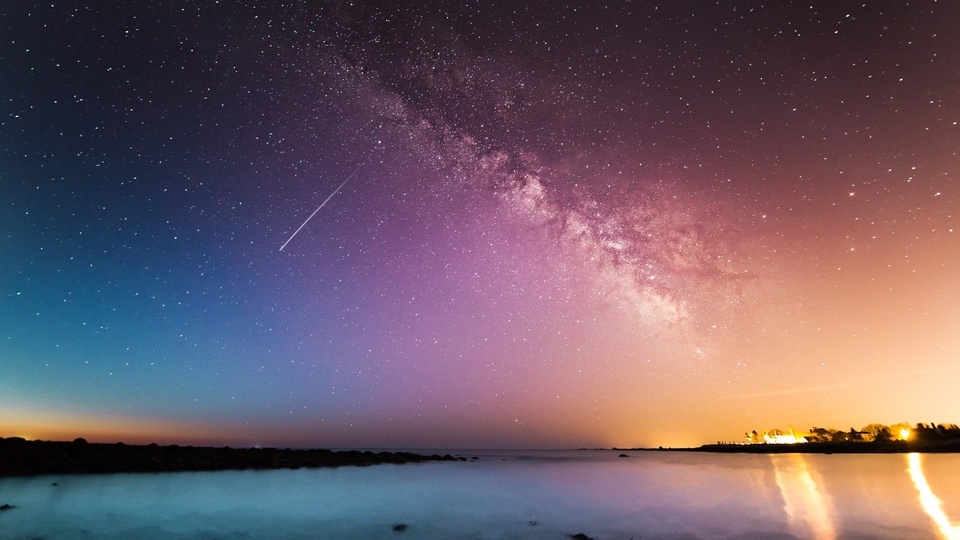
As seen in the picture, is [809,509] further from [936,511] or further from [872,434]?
[872,434]

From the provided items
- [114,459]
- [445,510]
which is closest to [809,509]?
[445,510]

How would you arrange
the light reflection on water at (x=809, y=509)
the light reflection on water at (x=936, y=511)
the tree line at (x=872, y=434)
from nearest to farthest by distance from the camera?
the light reflection on water at (x=936, y=511)
the light reflection on water at (x=809, y=509)
the tree line at (x=872, y=434)

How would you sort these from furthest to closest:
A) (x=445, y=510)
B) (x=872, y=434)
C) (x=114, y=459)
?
(x=872, y=434), (x=114, y=459), (x=445, y=510)

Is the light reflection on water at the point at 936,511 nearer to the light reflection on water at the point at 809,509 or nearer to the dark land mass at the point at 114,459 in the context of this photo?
the light reflection on water at the point at 809,509

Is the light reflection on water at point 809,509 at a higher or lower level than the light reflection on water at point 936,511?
lower

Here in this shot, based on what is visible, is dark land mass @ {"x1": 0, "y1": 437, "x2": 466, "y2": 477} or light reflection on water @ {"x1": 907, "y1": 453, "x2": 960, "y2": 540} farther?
dark land mass @ {"x1": 0, "y1": 437, "x2": 466, "y2": 477}

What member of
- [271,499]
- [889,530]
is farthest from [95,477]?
[889,530]

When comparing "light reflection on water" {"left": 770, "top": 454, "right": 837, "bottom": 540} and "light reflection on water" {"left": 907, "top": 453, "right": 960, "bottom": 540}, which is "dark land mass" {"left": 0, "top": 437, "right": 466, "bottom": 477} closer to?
"light reflection on water" {"left": 770, "top": 454, "right": 837, "bottom": 540}

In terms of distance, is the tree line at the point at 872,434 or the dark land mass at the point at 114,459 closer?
the dark land mass at the point at 114,459

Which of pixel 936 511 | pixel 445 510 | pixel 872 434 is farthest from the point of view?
pixel 872 434

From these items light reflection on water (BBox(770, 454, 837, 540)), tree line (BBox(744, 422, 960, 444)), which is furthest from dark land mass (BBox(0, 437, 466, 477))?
tree line (BBox(744, 422, 960, 444))

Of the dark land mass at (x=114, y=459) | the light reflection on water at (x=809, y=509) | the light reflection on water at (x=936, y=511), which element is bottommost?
the light reflection on water at (x=809, y=509)

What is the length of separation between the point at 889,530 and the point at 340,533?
1786cm

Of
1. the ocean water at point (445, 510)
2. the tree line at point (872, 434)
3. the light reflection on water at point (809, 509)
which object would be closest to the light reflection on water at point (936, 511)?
the ocean water at point (445, 510)
